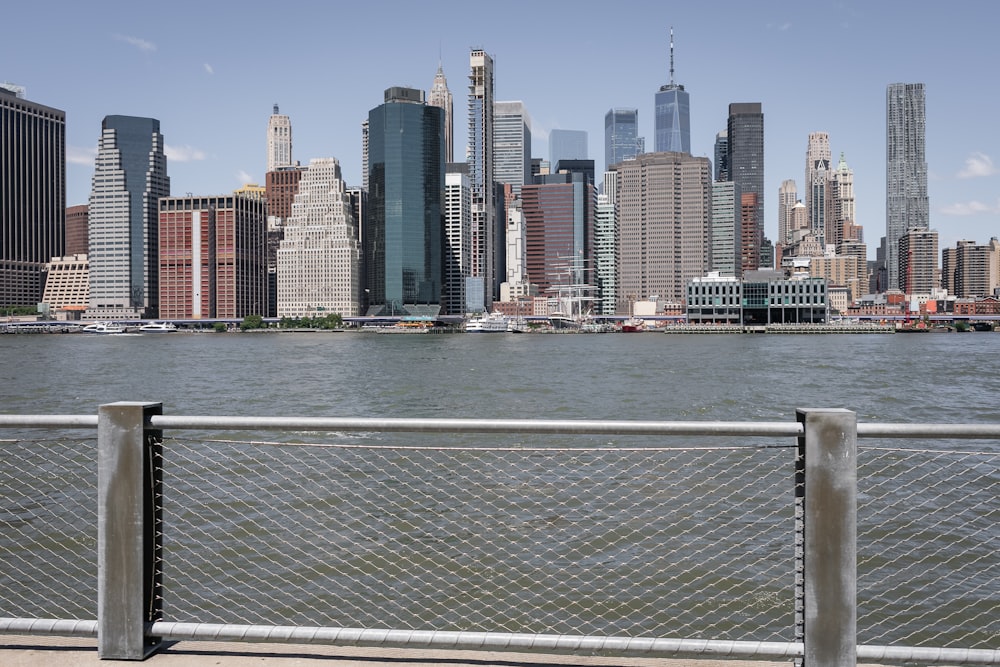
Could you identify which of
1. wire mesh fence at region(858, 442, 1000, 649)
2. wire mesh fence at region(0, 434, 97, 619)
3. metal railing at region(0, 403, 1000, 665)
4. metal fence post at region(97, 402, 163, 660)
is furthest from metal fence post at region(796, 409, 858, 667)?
wire mesh fence at region(0, 434, 97, 619)

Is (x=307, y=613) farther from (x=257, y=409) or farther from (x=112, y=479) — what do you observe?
(x=257, y=409)

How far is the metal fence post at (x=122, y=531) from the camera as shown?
5156mm

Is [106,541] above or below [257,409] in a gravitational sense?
above

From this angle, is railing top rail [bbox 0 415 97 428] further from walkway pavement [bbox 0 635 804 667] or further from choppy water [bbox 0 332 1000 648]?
choppy water [bbox 0 332 1000 648]

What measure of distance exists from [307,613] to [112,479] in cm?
583

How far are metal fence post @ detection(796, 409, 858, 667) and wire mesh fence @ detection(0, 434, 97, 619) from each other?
6810mm

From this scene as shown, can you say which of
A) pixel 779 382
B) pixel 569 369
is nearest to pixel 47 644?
pixel 779 382

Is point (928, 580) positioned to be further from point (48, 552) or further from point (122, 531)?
point (48, 552)

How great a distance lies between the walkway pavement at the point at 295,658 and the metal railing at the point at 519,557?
10 centimetres

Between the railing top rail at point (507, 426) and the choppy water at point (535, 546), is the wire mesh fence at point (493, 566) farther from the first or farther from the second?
the railing top rail at point (507, 426)

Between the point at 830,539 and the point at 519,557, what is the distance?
321 inches

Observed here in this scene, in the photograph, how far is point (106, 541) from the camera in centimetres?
519

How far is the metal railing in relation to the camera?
4.95m

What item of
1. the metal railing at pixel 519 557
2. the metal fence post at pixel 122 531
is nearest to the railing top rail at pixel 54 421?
the metal railing at pixel 519 557
